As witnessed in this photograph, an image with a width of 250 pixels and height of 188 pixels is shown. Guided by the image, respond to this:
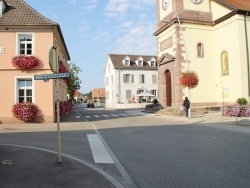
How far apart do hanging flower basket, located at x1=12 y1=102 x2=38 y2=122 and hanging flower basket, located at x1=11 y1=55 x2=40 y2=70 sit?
2.51m

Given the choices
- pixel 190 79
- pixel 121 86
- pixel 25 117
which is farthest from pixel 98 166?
pixel 121 86

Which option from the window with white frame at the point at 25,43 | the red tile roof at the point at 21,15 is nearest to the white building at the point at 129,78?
the red tile roof at the point at 21,15

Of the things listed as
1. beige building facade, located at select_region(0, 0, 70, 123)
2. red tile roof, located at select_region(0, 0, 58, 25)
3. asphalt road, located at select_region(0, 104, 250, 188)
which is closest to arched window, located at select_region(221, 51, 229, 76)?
beige building facade, located at select_region(0, 0, 70, 123)

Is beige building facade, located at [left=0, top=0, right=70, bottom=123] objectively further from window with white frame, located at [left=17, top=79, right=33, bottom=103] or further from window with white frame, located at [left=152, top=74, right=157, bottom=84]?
window with white frame, located at [left=152, top=74, right=157, bottom=84]

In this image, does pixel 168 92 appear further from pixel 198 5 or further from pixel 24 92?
pixel 24 92

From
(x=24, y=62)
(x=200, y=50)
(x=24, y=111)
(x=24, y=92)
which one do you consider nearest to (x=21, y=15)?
(x=24, y=62)

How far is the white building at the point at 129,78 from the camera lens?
177 ft

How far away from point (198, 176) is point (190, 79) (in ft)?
53.7

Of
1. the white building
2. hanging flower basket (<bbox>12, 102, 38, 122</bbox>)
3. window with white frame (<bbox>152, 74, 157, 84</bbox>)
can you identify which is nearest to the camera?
hanging flower basket (<bbox>12, 102, 38, 122</bbox>)

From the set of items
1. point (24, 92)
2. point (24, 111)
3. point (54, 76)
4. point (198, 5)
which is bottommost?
point (24, 111)

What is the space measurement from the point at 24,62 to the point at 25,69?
621 mm

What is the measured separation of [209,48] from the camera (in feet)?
90.6

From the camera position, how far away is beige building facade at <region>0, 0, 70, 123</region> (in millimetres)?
18297

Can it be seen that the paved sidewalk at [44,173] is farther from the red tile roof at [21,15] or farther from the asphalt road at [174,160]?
the red tile roof at [21,15]
